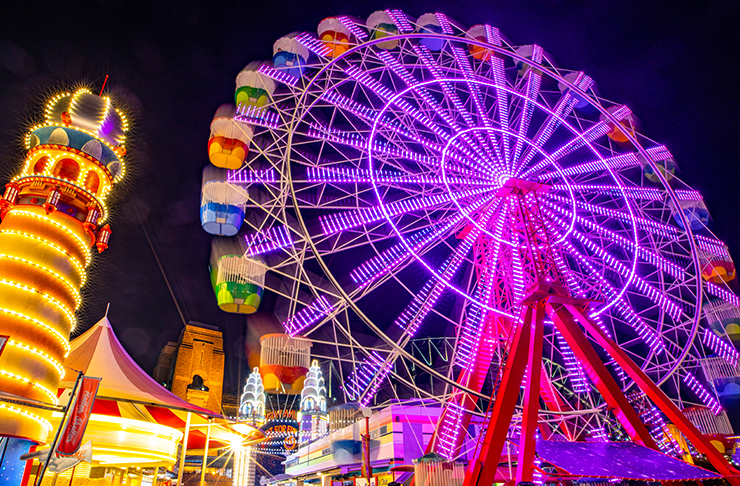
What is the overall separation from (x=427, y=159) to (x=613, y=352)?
24.2 feet

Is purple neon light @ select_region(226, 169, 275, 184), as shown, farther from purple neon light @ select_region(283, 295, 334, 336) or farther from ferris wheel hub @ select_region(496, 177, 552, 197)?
ferris wheel hub @ select_region(496, 177, 552, 197)

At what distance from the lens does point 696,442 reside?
8.45 m

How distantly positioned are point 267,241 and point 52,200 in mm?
5017

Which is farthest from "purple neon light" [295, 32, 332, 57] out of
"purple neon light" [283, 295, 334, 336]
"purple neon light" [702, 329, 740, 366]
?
"purple neon light" [702, 329, 740, 366]

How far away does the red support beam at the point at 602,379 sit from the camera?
29.5ft

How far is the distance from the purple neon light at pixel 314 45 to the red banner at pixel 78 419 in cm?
1080

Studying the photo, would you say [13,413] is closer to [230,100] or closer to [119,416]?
[119,416]

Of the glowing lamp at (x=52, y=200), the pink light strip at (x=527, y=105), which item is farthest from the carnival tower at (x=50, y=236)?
the pink light strip at (x=527, y=105)

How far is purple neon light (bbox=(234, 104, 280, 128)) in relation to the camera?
12484mm

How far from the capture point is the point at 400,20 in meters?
14.3

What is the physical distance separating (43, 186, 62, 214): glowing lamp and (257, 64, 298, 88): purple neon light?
6.57 m

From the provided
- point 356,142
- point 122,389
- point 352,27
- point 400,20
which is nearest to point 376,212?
point 356,142

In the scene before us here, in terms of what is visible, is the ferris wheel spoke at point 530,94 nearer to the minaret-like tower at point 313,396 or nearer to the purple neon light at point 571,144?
the purple neon light at point 571,144

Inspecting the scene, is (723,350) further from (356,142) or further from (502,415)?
(356,142)
